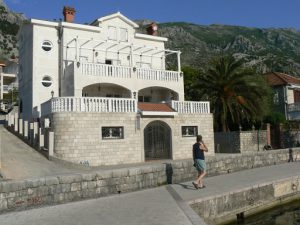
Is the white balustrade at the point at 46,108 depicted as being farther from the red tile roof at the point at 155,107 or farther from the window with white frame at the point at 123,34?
the window with white frame at the point at 123,34

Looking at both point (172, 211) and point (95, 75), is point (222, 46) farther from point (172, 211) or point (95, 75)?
point (172, 211)

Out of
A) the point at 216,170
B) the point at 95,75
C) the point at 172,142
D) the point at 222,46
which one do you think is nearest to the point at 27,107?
the point at 95,75

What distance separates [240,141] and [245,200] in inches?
751

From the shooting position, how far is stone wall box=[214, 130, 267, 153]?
32.2 metres

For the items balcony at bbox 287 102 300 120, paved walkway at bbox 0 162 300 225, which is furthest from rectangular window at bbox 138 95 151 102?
balcony at bbox 287 102 300 120

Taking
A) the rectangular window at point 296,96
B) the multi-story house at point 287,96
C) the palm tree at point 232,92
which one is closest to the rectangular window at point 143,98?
the palm tree at point 232,92

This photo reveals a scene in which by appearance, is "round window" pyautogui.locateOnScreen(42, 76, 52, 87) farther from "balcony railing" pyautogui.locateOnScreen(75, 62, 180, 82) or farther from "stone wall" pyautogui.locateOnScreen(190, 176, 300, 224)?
"stone wall" pyautogui.locateOnScreen(190, 176, 300, 224)

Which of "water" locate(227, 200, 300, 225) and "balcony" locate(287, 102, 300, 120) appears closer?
"water" locate(227, 200, 300, 225)

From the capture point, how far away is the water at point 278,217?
1298cm

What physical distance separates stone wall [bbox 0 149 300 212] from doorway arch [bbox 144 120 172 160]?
25.4ft

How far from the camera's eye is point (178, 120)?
83.9ft

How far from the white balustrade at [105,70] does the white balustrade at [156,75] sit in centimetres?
95

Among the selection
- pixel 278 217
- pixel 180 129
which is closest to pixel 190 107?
pixel 180 129

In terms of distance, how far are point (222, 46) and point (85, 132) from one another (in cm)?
15195
